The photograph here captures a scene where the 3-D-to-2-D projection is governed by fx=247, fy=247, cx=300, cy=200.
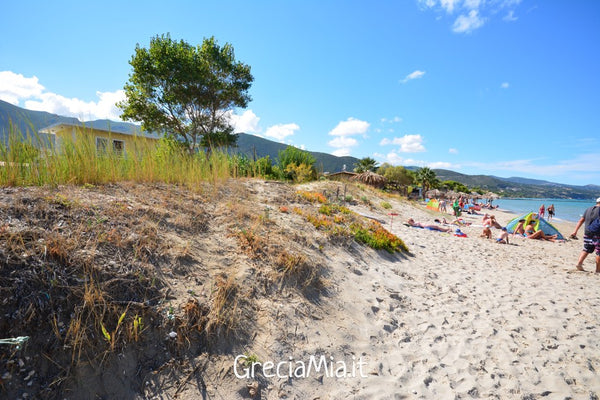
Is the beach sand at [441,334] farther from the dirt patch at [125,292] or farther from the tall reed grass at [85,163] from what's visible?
the tall reed grass at [85,163]

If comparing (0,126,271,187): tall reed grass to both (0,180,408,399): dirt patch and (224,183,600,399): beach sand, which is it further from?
(224,183,600,399): beach sand

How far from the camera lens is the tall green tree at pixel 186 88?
16.0 meters

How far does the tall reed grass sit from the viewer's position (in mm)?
3766

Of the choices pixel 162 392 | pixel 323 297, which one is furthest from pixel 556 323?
pixel 162 392

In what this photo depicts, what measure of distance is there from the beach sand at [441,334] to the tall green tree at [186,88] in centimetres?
1383

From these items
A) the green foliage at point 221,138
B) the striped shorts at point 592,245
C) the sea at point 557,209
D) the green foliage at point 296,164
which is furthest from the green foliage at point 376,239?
the sea at point 557,209

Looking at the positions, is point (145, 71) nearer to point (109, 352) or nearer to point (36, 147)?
point (36, 147)

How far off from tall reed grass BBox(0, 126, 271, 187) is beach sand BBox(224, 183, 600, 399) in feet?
13.3

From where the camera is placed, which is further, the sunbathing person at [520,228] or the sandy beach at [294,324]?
the sunbathing person at [520,228]

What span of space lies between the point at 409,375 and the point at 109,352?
9.60 ft

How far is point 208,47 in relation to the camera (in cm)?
1722

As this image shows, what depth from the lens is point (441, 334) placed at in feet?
11.3

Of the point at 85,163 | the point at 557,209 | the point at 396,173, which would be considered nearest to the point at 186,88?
the point at 85,163

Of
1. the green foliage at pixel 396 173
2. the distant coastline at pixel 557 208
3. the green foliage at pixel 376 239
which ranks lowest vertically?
the distant coastline at pixel 557 208
